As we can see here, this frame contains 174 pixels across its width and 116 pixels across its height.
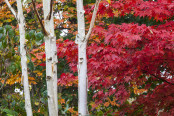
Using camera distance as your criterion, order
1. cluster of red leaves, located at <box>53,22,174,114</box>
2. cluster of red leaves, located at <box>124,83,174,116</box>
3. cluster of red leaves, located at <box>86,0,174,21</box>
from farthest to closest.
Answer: cluster of red leaves, located at <box>124,83,174,116</box> → cluster of red leaves, located at <box>86,0,174,21</box> → cluster of red leaves, located at <box>53,22,174,114</box>

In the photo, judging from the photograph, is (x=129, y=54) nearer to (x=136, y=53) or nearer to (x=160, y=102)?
(x=136, y=53)

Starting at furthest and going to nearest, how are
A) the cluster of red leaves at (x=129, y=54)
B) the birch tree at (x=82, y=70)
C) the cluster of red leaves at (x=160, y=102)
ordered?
the cluster of red leaves at (x=160, y=102)
the birch tree at (x=82, y=70)
the cluster of red leaves at (x=129, y=54)

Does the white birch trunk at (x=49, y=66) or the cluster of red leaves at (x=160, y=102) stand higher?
the white birch trunk at (x=49, y=66)

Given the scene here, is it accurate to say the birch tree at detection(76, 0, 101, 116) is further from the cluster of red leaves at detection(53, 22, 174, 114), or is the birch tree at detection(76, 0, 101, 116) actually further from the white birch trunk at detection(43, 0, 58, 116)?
the white birch trunk at detection(43, 0, 58, 116)

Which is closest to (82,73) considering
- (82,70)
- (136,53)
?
(82,70)

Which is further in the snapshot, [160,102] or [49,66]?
[160,102]

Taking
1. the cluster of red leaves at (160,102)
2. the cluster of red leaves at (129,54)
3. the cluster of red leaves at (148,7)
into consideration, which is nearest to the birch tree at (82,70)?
the cluster of red leaves at (129,54)

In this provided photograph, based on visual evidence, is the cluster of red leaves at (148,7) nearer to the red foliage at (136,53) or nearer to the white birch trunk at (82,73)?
the red foliage at (136,53)

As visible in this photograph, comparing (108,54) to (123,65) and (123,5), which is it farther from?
(123,5)

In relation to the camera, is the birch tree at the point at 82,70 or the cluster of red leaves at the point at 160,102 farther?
the cluster of red leaves at the point at 160,102

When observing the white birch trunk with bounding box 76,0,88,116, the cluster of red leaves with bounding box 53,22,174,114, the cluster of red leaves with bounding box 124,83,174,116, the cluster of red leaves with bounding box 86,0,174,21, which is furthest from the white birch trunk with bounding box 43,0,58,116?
the cluster of red leaves with bounding box 124,83,174,116

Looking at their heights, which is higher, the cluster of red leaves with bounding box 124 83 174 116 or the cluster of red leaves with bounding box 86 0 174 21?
the cluster of red leaves with bounding box 86 0 174 21

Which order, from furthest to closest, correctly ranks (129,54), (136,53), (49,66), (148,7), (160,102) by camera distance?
1. (160,102)
2. (148,7)
3. (129,54)
4. (136,53)
5. (49,66)

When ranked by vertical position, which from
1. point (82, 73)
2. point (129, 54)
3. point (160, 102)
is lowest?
point (160, 102)
